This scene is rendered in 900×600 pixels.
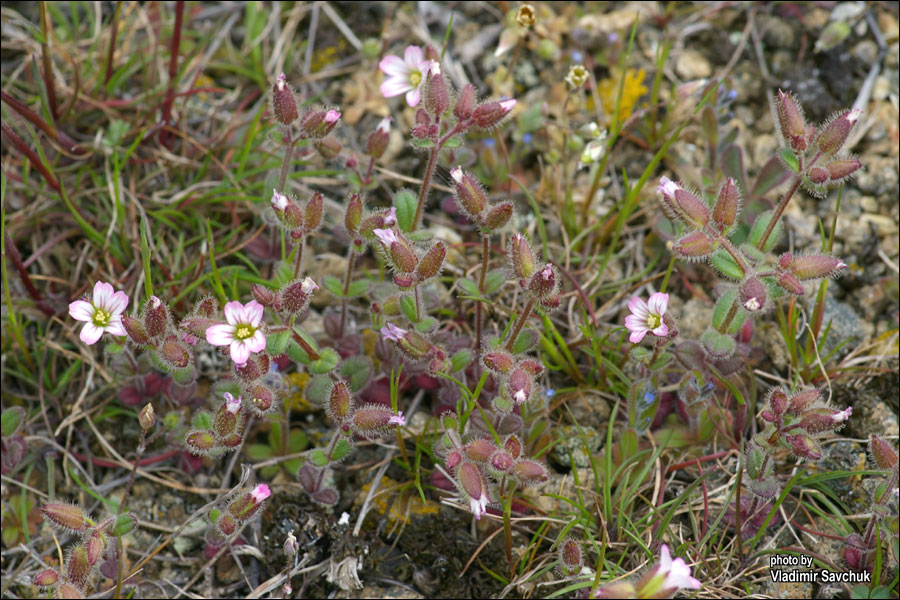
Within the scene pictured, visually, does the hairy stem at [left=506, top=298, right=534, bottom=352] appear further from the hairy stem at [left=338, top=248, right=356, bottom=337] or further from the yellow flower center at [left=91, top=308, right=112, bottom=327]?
the yellow flower center at [left=91, top=308, right=112, bottom=327]

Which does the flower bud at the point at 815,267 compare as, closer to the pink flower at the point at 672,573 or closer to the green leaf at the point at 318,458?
the pink flower at the point at 672,573

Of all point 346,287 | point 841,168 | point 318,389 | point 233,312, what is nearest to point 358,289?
point 346,287

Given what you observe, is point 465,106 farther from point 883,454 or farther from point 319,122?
point 883,454

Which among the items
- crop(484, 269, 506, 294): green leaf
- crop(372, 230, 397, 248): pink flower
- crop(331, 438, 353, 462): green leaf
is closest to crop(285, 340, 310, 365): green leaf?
crop(331, 438, 353, 462): green leaf

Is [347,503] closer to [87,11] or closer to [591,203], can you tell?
[591,203]

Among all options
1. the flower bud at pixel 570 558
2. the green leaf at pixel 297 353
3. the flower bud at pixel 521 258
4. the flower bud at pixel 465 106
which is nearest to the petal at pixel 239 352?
the green leaf at pixel 297 353

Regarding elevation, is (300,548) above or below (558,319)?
below

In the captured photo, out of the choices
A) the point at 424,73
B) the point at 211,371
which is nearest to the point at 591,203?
the point at 424,73
